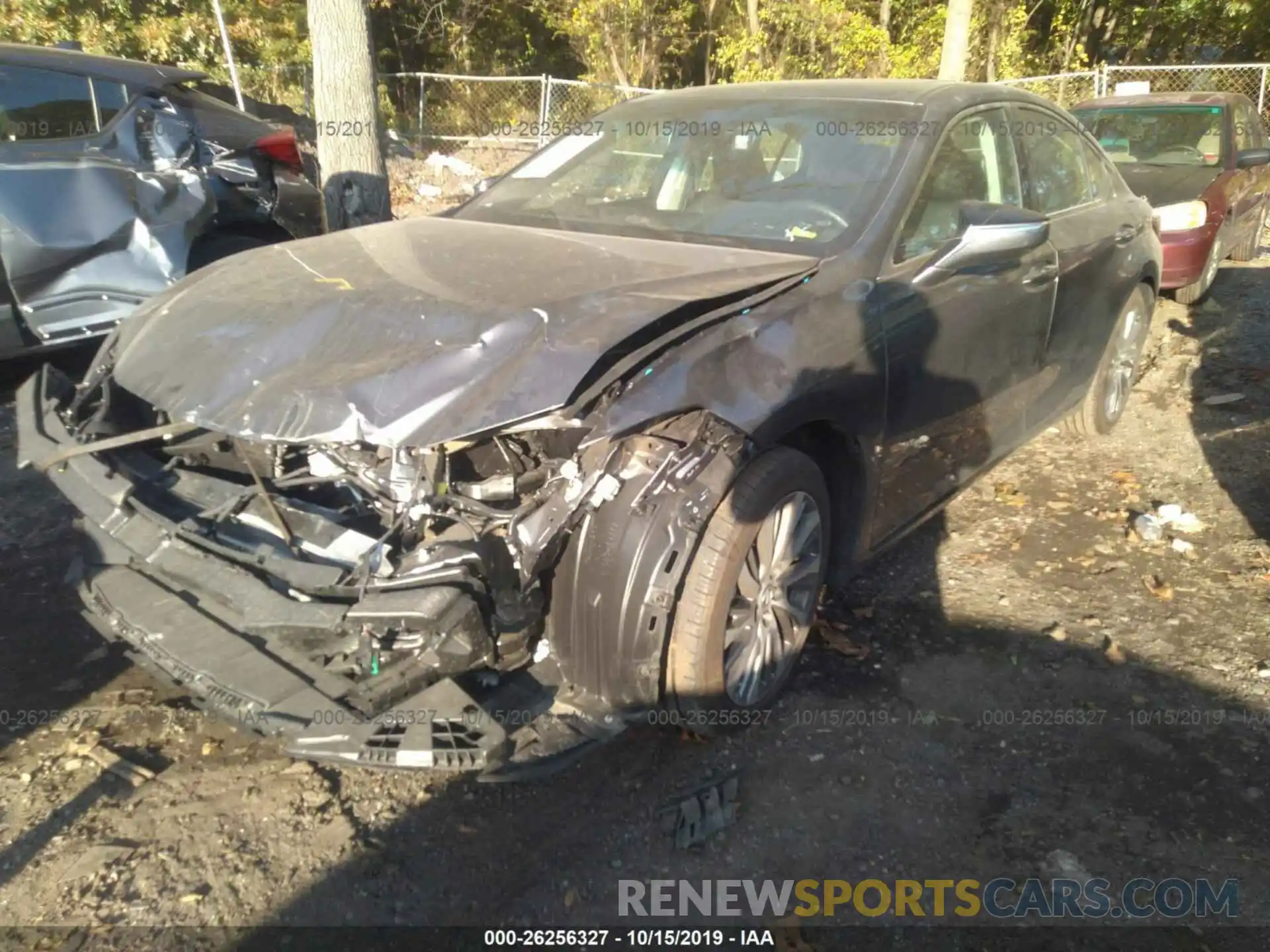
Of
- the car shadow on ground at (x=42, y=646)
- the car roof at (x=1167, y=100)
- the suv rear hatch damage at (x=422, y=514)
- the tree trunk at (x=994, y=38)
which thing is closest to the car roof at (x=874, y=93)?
the suv rear hatch damage at (x=422, y=514)

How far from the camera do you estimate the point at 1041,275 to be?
3.80 metres

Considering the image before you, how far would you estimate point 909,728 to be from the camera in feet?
9.91

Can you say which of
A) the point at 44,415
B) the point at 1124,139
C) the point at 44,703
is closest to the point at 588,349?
the point at 44,415

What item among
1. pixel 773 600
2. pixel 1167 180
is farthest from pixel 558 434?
pixel 1167 180

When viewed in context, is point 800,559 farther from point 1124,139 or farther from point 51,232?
point 1124,139

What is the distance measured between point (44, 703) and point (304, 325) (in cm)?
158

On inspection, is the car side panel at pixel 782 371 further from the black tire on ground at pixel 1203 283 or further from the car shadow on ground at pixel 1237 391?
the black tire on ground at pixel 1203 283

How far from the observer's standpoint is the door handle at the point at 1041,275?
3.72 m

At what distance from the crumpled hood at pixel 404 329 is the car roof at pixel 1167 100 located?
7.37m

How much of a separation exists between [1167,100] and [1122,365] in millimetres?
4925

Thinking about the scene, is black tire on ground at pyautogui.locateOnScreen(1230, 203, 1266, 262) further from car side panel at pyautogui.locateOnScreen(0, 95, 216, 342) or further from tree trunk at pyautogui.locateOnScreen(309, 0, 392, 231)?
car side panel at pyautogui.locateOnScreen(0, 95, 216, 342)

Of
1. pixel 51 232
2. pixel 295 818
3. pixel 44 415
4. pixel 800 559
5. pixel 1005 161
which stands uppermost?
pixel 1005 161

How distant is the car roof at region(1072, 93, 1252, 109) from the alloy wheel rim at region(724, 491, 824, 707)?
766 cm

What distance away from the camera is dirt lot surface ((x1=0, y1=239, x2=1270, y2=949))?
2.43 metres
